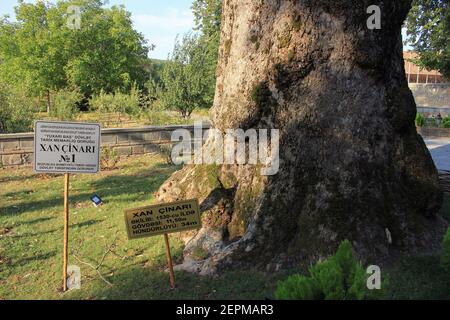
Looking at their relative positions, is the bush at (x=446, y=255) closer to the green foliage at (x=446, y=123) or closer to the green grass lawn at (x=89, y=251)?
the green grass lawn at (x=89, y=251)

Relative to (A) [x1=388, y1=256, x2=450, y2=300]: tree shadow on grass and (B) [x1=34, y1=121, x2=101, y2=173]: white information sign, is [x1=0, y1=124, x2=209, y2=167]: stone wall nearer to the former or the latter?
(B) [x1=34, y1=121, x2=101, y2=173]: white information sign

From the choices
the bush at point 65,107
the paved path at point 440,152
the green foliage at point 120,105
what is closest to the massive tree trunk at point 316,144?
the paved path at point 440,152

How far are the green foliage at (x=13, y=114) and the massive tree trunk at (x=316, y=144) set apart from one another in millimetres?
8497

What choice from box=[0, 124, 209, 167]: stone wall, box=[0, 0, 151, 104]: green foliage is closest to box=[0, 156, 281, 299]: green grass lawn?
box=[0, 124, 209, 167]: stone wall

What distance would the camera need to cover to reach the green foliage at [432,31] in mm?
24891

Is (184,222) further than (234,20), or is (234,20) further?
(234,20)

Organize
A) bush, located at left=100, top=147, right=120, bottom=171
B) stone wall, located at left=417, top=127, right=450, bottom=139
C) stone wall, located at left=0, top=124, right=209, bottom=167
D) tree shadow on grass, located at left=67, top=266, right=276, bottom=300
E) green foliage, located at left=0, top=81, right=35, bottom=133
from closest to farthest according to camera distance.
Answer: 1. tree shadow on grass, located at left=67, top=266, right=276, bottom=300
2. stone wall, located at left=0, top=124, right=209, bottom=167
3. bush, located at left=100, top=147, right=120, bottom=171
4. green foliage, located at left=0, top=81, right=35, bottom=133
5. stone wall, located at left=417, top=127, right=450, bottom=139

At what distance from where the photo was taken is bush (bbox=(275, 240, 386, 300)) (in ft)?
8.89

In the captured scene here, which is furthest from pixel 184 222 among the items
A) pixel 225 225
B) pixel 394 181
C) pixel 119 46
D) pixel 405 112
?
pixel 119 46

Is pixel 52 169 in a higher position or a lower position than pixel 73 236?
higher

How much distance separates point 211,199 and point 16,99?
9.11 m

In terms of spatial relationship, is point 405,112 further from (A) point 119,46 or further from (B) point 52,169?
(A) point 119,46

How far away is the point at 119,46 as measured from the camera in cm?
3978

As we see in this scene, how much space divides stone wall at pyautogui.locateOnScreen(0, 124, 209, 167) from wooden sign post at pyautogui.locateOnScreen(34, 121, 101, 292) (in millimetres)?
6033
